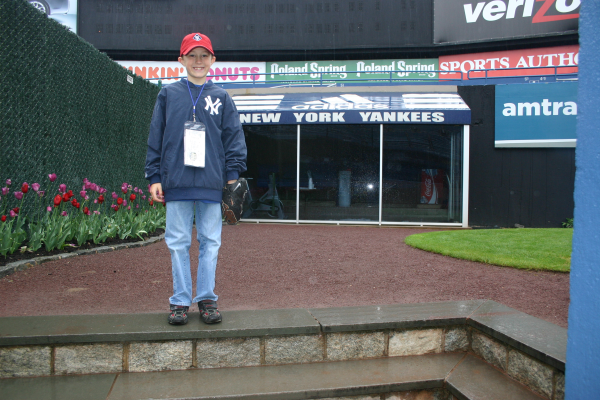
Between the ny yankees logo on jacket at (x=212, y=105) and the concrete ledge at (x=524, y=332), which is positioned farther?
the ny yankees logo on jacket at (x=212, y=105)

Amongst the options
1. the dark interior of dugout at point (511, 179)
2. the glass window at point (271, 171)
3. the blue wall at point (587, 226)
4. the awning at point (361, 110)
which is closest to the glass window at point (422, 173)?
the awning at point (361, 110)

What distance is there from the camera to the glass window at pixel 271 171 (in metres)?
10.7

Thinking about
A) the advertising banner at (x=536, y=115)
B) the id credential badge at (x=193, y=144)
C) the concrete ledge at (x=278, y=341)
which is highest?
the advertising banner at (x=536, y=115)

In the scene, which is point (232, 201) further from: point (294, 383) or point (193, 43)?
point (294, 383)

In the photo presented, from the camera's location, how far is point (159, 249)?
5.87 metres

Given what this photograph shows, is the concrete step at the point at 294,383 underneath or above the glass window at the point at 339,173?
underneath

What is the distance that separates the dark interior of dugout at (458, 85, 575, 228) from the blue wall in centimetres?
969

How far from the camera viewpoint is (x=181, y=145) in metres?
2.68

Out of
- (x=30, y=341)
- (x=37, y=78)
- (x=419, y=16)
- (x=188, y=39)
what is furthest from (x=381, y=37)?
(x=30, y=341)

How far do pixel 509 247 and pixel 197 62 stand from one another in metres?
5.19

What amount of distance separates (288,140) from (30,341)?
8.76 metres

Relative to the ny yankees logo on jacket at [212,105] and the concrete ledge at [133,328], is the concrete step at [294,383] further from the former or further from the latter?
the ny yankees logo on jacket at [212,105]

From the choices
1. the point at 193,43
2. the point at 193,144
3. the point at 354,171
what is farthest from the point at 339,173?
the point at 193,144

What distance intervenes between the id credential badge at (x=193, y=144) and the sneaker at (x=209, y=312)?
859 mm
